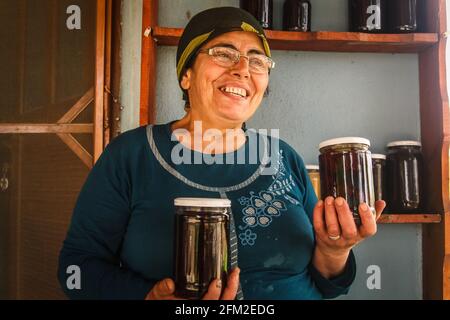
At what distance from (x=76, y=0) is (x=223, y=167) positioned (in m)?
0.96

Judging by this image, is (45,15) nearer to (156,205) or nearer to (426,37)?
(156,205)

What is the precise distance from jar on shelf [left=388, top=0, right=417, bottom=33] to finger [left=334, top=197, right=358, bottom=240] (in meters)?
0.86

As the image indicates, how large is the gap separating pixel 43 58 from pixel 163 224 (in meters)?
0.97

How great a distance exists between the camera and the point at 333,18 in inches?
58.3

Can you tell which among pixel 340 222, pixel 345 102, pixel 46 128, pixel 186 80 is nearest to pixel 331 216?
pixel 340 222

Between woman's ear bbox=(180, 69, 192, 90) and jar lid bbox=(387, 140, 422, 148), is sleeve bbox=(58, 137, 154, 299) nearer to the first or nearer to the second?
woman's ear bbox=(180, 69, 192, 90)

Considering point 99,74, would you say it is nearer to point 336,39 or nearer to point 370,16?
point 336,39

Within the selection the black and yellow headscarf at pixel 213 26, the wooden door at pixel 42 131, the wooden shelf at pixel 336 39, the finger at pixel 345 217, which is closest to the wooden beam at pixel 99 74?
the wooden door at pixel 42 131

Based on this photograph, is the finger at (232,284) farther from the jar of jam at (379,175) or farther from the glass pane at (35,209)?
the glass pane at (35,209)

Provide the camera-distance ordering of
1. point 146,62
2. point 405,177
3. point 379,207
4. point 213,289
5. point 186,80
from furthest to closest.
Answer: point 405,177
point 146,62
point 186,80
point 379,207
point 213,289

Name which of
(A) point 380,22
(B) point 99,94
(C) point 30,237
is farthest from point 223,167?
(C) point 30,237

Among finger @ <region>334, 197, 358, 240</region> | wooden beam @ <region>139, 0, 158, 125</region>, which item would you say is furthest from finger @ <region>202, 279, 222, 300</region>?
wooden beam @ <region>139, 0, 158, 125</region>

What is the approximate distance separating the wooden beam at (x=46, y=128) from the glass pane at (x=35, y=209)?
24mm

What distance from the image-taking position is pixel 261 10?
1.36 m
